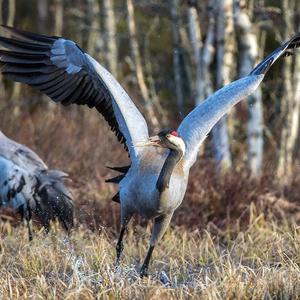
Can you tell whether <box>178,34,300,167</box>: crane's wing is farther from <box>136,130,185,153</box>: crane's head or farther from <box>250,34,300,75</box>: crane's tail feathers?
<box>136,130,185,153</box>: crane's head

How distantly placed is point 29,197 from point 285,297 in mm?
3737

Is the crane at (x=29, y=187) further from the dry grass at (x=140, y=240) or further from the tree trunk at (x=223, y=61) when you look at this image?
the tree trunk at (x=223, y=61)

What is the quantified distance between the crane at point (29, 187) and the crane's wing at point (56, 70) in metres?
1.47

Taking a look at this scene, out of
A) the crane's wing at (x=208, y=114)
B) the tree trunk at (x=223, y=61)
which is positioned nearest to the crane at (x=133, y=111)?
the crane's wing at (x=208, y=114)

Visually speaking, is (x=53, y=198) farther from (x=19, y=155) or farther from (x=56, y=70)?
(x=56, y=70)

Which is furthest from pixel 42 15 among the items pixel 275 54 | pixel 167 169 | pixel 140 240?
pixel 167 169

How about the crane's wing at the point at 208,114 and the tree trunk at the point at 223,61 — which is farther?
the tree trunk at the point at 223,61

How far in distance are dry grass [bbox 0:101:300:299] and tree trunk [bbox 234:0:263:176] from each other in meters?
0.94

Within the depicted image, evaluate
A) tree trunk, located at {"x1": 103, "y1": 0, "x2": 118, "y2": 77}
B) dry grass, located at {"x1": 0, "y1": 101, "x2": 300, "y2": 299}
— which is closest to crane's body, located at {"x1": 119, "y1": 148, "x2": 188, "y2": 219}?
dry grass, located at {"x1": 0, "y1": 101, "x2": 300, "y2": 299}

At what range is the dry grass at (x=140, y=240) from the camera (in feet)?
19.7

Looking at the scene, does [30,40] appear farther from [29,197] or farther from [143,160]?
[29,197]

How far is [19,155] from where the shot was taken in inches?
353

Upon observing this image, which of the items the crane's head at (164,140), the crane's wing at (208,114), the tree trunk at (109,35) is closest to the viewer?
the crane's head at (164,140)

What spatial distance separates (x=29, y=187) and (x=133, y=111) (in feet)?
7.55
